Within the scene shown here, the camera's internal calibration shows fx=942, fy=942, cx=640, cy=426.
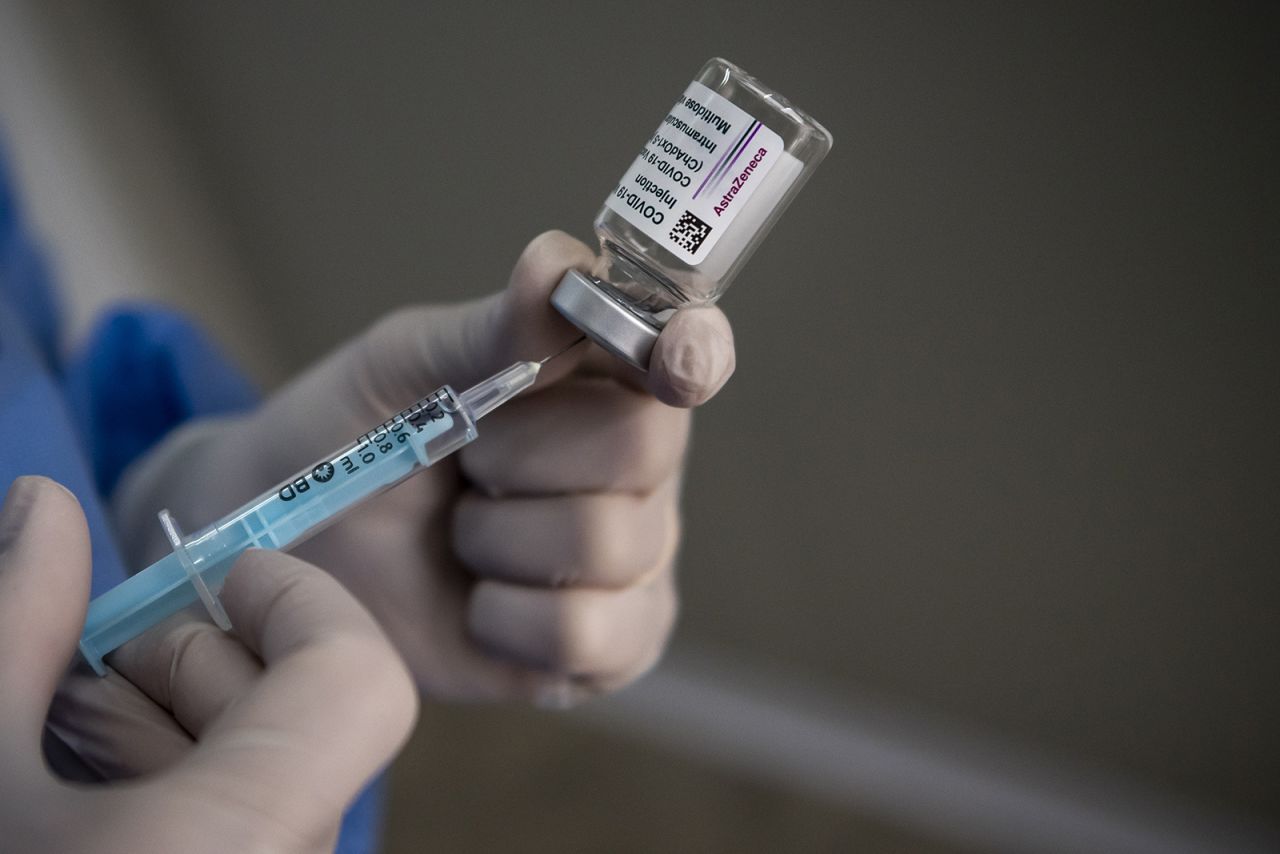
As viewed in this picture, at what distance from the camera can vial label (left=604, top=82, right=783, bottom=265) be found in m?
0.63

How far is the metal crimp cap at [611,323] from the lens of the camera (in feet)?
2.25

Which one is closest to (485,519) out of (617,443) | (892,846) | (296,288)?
(617,443)

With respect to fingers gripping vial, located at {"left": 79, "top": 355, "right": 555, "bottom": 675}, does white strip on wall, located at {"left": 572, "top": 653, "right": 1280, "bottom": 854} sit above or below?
below

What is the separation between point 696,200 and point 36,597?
0.48m

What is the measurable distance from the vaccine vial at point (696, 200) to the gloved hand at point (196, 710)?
27cm

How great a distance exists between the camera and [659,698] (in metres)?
1.94

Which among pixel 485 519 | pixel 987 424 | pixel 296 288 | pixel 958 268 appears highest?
pixel 958 268

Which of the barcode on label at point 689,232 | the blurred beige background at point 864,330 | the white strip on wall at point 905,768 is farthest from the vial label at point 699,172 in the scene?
the white strip on wall at point 905,768

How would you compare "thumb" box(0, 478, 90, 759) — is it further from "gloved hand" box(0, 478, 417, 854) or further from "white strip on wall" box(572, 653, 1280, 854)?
"white strip on wall" box(572, 653, 1280, 854)

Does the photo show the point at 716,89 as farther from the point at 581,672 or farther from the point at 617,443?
the point at 581,672

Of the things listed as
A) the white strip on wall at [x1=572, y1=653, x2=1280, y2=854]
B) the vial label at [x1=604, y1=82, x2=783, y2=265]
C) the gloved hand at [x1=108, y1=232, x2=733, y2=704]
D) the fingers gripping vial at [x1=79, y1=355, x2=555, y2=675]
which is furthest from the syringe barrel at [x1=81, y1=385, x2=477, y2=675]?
the white strip on wall at [x1=572, y1=653, x2=1280, y2=854]

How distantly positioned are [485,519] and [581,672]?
183 mm

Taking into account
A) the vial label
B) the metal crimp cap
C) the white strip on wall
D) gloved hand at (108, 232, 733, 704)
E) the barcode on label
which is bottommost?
the white strip on wall

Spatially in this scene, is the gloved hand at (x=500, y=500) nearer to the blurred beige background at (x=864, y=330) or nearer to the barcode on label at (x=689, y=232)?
the barcode on label at (x=689, y=232)
